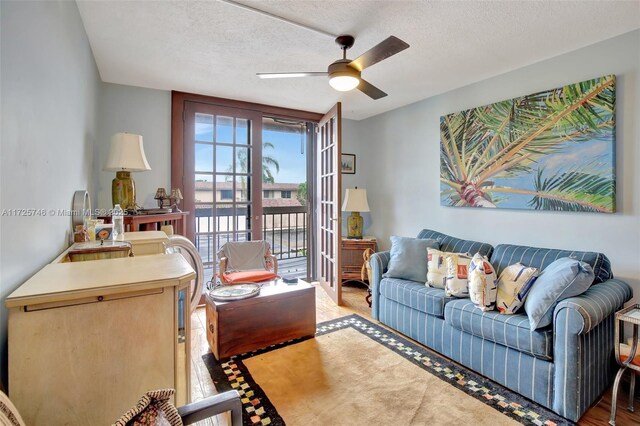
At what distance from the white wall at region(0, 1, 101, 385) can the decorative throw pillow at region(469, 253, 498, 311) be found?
2.44 meters

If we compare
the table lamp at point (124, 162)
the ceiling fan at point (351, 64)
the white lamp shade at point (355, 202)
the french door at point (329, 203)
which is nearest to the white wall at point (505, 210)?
the white lamp shade at point (355, 202)

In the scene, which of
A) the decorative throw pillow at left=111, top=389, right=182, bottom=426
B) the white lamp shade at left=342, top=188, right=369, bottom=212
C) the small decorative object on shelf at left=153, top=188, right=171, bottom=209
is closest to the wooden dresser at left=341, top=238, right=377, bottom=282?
the white lamp shade at left=342, top=188, right=369, bottom=212

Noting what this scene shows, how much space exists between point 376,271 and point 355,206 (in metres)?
1.31

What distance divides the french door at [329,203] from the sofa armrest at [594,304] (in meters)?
2.19

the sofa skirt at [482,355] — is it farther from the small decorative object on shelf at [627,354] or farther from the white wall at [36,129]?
the white wall at [36,129]

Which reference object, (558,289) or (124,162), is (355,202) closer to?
(558,289)

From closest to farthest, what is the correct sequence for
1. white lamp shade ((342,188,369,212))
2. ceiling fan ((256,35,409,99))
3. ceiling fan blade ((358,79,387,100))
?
1. ceiling fan ((256,35,409,99))
2. ceiling fan blade ((358,79,387,100))
3. white lamp shade ((342,188,369,212))

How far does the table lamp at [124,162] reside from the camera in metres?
2.36

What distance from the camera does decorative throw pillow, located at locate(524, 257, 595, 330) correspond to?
182 centimetres

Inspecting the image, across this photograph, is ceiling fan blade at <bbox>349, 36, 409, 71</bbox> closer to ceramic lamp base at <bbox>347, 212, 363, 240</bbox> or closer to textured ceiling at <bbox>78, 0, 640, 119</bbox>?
textured ceiling at <bbox>78, 0, 640, 119</bbox>

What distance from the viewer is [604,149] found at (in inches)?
90.0

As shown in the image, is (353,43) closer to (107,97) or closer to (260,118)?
(260,118)

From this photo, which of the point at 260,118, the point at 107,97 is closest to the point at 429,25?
the point at 260,118

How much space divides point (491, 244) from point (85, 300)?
10.5 ft
